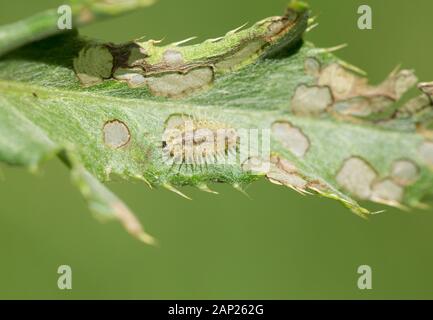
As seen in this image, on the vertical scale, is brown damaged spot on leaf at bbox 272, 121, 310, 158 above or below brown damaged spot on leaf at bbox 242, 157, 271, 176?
above

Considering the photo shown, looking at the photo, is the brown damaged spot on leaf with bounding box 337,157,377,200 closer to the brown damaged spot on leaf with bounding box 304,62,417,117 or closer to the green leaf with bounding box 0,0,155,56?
the brown damaged spot on leaf with bounding box 304,62,417,117

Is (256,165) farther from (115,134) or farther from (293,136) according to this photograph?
(115,134)

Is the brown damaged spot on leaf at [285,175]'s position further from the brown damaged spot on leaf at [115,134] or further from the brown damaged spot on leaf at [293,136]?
the brown damaged spot on leaf at [115,134]

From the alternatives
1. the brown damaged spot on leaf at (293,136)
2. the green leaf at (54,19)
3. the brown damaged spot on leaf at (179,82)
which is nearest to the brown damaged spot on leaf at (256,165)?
the brown damaged spot on leaf at (293,136)

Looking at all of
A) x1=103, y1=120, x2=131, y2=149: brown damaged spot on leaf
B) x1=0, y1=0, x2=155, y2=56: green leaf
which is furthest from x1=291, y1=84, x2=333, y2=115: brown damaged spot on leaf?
x1=0, y1=0, x2=155, y2=56: green leaf

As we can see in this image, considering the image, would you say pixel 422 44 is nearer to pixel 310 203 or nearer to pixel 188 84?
pixel 310 203

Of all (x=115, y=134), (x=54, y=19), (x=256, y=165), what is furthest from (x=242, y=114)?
(x=54, y=19)
